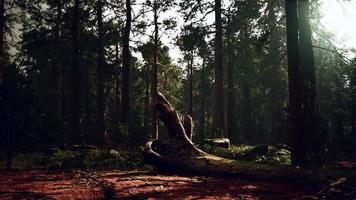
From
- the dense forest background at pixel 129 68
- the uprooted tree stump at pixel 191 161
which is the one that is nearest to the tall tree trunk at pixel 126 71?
the dense forest background at pixel 129 68

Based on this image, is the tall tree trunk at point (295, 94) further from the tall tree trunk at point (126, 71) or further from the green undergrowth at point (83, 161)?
the tall tree trunk at point (126, 71)

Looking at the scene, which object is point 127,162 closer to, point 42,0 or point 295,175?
point 295,175

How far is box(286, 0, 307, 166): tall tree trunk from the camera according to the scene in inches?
382

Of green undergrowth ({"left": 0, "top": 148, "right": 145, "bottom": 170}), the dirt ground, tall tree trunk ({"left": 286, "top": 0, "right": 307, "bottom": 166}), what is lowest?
the dirt ground

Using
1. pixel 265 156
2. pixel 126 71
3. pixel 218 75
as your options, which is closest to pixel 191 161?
pixel 265 156

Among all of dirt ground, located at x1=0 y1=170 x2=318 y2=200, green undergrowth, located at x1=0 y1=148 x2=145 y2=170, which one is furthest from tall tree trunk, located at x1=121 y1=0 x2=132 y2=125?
dirt ground, located at x1=0 y1=170 x2=318 y2=200

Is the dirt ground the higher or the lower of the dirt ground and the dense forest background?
the lower

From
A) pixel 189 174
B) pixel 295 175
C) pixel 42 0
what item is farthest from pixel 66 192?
pixel 42 0

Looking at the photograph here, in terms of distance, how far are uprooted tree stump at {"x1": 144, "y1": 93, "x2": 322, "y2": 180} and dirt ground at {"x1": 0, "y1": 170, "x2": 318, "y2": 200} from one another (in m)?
0.25

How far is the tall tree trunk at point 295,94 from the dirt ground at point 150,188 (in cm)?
170

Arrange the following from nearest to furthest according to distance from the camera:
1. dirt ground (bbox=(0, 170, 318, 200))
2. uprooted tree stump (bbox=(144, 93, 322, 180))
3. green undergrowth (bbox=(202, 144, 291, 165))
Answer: dirt ground (bbox=(0, 170, 318, 200)), uprooted tree stump (bbox=(144, 93, 322, 180)), green undergrowth (bbox=(202, 144, 291, 165))

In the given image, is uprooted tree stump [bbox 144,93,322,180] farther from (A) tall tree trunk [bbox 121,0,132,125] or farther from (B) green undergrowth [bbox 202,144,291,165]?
(A) tall tree trunk [bbox 121,0,132,125]

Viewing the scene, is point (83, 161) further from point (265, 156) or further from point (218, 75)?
point (218, 75)

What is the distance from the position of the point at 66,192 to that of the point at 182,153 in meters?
4.04
